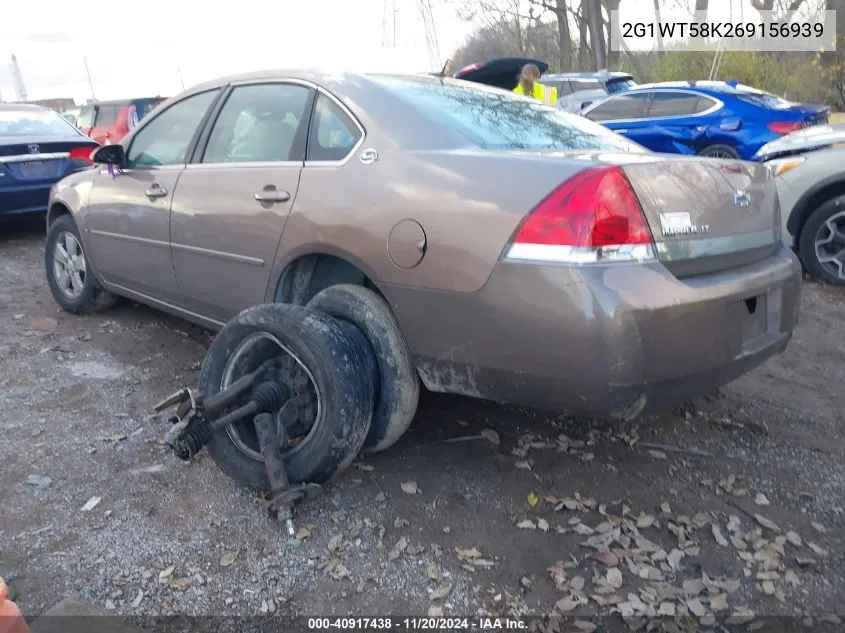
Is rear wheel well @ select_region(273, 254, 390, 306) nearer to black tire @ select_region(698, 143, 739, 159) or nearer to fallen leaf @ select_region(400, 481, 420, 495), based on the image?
fallen leaf @ select_region(400, 481, 420, 495)

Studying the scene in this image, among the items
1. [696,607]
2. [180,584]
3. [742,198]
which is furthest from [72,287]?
[696,607]

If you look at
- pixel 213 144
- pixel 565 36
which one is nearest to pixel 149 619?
pixel 213 144

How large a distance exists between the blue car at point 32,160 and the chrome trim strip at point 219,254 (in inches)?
146

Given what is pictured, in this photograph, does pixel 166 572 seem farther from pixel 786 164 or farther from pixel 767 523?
pixel 786 164

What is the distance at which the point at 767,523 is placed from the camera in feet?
8.84

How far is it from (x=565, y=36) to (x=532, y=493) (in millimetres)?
31134

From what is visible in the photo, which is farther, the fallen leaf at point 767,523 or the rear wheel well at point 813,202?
the rear wheel well at point 813,202

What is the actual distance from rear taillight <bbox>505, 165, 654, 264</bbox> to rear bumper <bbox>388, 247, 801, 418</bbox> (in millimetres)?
53

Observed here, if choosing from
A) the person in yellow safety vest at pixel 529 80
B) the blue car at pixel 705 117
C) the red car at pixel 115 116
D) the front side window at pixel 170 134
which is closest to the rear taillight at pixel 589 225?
the front side window at pixel 170 134

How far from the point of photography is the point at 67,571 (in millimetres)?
2514

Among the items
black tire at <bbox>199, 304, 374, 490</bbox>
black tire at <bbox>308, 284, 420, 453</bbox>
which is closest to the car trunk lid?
black tire at <bbox>308, 284, 420, 453</bbox>

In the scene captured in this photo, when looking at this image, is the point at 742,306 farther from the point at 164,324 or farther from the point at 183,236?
the point at 164,324

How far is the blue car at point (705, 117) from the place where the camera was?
9984 millimetres

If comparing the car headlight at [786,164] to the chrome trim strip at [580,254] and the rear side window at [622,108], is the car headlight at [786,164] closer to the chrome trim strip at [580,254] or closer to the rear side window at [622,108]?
the chrome trim strip at [580,254]
